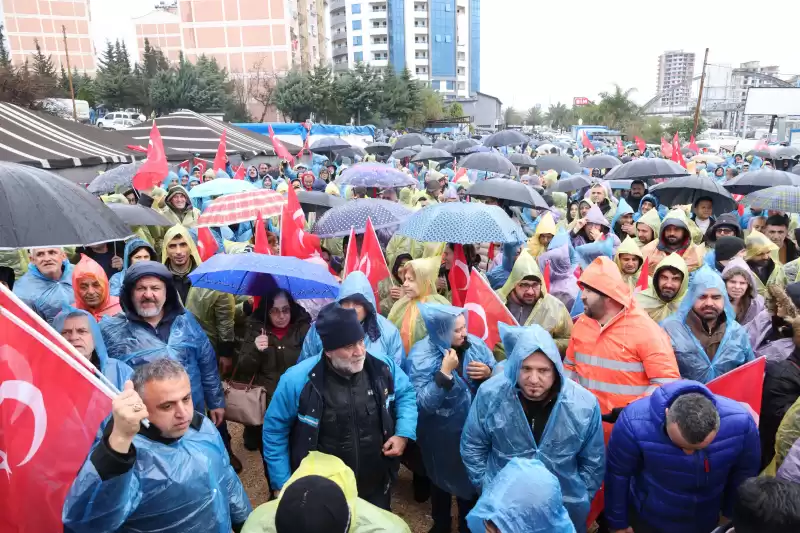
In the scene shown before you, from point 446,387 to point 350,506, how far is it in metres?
1.22

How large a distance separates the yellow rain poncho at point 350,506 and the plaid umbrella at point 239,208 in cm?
353

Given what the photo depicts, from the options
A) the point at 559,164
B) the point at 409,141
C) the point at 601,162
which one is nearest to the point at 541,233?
the point at 559,164

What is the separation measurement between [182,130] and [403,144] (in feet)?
20.9

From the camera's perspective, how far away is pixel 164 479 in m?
2.14

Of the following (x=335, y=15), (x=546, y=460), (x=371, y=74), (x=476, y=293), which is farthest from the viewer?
(x=335, y=15)

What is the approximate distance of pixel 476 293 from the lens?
390 centimetres

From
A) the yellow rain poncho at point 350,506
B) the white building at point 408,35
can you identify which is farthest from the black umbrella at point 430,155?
the white building at point 408,35

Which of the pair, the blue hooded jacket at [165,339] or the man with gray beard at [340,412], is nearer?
the man with gray beard at [340,412]

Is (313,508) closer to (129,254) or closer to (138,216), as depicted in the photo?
(129,254)

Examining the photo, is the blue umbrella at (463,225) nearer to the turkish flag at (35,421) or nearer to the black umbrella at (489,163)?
the turkish flag at (35,421)

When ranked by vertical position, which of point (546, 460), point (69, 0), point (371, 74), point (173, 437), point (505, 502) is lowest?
point (546, 460)

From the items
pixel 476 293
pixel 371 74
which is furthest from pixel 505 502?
pixel 371 74

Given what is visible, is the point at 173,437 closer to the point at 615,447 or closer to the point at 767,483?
the point at 615,447

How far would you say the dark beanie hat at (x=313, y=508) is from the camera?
5.82ft
